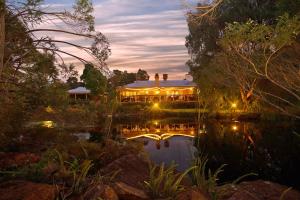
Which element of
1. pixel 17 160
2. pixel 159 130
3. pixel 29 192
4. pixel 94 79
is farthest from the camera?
pixel 159 130

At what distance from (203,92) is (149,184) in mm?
Answer: 38313

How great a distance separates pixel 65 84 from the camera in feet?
40.7

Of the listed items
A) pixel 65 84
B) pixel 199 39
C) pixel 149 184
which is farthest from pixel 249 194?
pixel 199 39

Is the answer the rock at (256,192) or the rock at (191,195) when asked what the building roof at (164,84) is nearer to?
the rock at (256,192)

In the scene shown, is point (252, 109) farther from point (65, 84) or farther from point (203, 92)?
point (65, 84)

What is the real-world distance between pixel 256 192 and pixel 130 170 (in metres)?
3.02

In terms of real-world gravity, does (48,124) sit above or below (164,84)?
below

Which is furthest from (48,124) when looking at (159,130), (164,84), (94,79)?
(164,84)

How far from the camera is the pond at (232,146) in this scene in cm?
1850

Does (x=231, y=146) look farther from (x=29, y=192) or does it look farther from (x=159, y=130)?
(x=29, y=192)

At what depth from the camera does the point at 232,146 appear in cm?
2642

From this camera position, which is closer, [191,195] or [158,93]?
[191,195]

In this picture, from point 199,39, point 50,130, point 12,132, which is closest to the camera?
point 12,132

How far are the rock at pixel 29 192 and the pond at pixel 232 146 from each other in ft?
16.5
